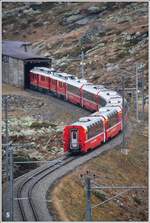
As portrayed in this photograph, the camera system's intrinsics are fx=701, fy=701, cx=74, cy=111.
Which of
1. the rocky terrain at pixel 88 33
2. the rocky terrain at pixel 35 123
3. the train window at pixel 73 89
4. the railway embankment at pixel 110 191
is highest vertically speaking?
the rocky terrain at pixel 88 33

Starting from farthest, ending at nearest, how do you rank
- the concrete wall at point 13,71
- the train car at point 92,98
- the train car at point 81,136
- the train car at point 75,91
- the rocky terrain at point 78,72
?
the concrete wall at point 13,71 < the train car at point 75,91 < the train car at point 92,98 < the train car at point 81,136 < the rocky terrain at point 78,72

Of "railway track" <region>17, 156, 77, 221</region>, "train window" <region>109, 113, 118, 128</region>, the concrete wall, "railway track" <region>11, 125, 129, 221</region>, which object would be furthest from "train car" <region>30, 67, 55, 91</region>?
"railway track" <region>17, 156, 77, 221</region>

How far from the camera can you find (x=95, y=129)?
2023 inches

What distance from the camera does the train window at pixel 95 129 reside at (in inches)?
1967

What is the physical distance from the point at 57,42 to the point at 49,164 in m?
69.3

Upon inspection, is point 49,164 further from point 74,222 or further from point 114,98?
point 114,98

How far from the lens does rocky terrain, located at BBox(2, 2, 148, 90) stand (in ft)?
Answer: 314

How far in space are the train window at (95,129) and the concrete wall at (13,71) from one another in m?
29.0

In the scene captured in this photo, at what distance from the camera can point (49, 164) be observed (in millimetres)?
47500

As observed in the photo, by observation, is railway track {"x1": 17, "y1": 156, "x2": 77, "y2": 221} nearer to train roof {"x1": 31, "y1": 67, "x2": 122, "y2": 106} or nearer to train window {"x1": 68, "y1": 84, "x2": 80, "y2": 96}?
train roof {"x1": 31, "y1": 67, "x2": 122, "y2": 106}

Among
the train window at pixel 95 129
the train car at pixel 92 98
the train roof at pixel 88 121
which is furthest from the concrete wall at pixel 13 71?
the train roof at pixel 88 121

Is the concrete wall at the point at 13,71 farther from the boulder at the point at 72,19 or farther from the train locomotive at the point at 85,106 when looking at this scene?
the boulder at the point at 72,19

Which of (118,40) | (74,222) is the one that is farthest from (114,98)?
(118,40)

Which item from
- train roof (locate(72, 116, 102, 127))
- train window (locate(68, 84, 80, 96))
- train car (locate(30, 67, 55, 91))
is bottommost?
train roof (locate(72, 116, 102, 127))
